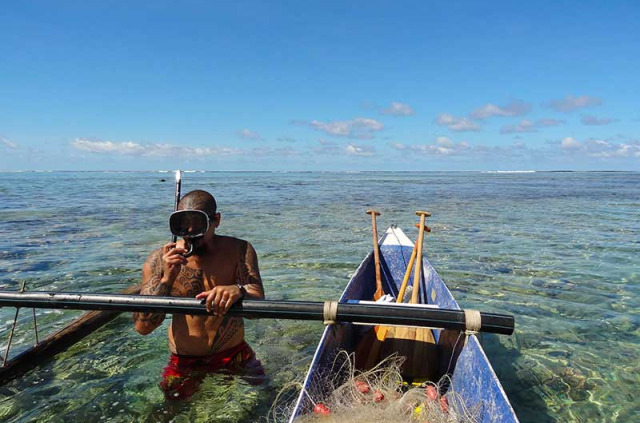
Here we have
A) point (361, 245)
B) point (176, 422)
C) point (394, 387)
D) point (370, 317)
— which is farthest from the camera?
point (361, 245)

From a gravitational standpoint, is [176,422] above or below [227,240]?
below

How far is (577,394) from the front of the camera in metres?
4.91

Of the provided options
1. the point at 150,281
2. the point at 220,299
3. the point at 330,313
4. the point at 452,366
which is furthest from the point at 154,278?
the point at 452,366

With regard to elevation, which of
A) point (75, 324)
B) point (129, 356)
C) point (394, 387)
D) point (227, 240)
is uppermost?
point (227, 240)

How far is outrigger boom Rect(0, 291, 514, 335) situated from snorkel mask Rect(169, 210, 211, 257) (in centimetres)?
49

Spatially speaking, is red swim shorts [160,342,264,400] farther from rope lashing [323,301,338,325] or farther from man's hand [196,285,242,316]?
rope lashing [323,301,338,325]

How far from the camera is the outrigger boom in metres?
3.11

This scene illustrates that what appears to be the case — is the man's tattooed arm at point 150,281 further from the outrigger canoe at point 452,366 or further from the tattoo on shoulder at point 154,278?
the outrigger canoe at point 452,366

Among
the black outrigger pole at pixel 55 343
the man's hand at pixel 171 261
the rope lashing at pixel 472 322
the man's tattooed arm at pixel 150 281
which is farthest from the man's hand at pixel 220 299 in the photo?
the rope lashing at pixel 472 322

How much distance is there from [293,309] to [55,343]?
3875 millimetres

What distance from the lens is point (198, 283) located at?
387 cm

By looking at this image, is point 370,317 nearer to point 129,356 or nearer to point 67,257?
point 129,356

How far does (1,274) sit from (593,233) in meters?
18.0

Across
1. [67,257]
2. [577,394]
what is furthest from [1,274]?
[577,394]
